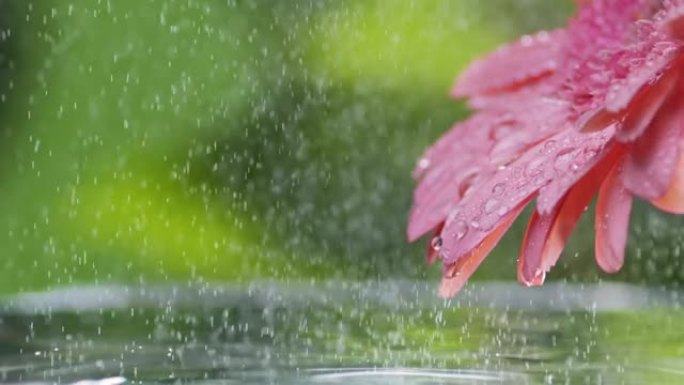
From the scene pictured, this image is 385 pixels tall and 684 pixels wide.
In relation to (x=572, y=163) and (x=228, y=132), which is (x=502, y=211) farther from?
(x=228, y=132)

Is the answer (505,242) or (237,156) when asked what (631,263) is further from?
(237,156)

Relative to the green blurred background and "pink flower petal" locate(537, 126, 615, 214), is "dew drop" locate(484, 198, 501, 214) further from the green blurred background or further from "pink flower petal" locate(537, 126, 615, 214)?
the green blurred background

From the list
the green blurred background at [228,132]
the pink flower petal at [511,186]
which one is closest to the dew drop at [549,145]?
the pink flower petal at [511,186]

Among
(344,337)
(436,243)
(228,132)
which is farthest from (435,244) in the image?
(228,132)

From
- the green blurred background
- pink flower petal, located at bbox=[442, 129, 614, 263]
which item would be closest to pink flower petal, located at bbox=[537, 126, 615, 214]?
pink flower petal, located at bbox=[442, 129, 614, 263]

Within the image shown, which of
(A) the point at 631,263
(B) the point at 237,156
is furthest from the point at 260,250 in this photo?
(A) the point at 631,263

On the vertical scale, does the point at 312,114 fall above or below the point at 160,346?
above

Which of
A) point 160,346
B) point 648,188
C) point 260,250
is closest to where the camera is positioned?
point 648,188

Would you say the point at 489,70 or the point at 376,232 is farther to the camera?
the point at 376,232
